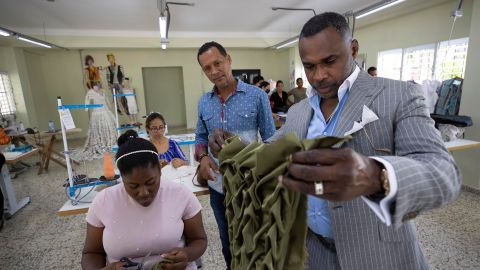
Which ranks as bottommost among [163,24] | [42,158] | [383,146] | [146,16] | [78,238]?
[78,238]

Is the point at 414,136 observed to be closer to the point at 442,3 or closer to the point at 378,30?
the point at 442,3

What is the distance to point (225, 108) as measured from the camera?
5.71 ft

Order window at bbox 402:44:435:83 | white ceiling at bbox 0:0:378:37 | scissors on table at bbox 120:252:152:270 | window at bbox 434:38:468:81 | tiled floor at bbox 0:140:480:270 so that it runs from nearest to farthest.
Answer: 1. scissors on table at bbox 120:252:152:270
2. tiled floor at bbox 0:140:480:270
3. window at bbox 434:38:468:81
4. white ceiling at bbox 0:0:378:37
5. window at bbox 402:44:435:83

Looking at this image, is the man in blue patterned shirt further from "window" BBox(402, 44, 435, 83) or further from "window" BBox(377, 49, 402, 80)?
"window" BBox(377, 49, 402, 80)

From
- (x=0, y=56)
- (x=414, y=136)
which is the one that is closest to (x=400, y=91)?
(x=414, y=136)

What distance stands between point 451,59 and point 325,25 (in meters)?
5.76

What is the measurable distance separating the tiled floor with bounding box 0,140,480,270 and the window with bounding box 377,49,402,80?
11.9ft

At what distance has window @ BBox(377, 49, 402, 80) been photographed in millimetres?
6180

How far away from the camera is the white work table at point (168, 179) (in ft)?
6.15

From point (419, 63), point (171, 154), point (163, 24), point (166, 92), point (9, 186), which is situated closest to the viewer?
point (171, 154)

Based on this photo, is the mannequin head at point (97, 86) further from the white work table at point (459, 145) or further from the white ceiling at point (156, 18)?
the white work table at point (459, 145)

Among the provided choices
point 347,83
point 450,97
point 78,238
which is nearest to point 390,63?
point 450,97

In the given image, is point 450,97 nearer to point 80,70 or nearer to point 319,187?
point 319,187


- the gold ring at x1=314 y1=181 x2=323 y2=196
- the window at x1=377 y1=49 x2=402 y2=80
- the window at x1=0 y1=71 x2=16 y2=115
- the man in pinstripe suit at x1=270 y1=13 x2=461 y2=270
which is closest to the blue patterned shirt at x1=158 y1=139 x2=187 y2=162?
the man in pinstripe suit at x1=270 y1=13 x2=461 y2=270
